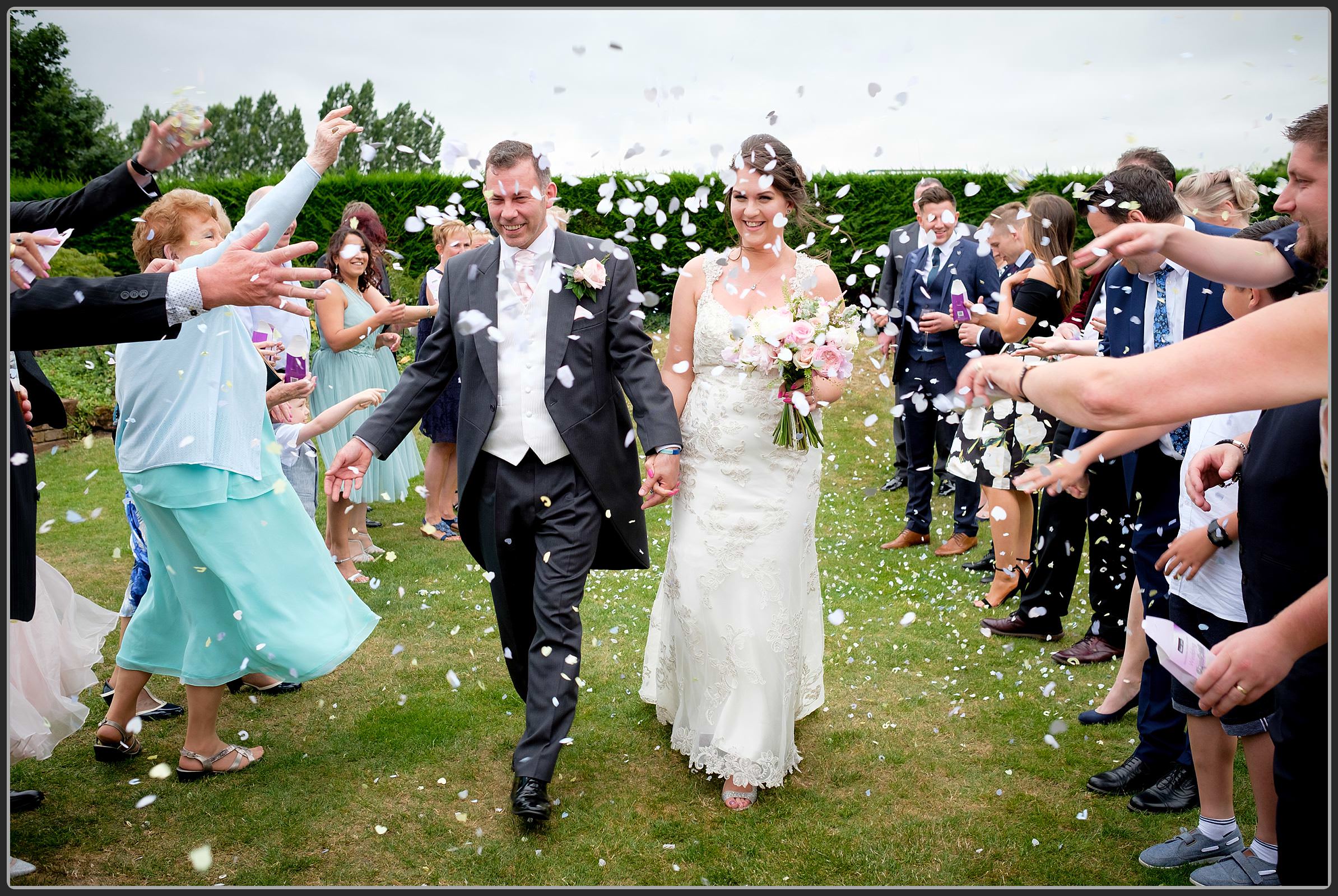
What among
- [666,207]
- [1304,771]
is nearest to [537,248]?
[1304,771]

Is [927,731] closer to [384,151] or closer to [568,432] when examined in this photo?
[568,432]

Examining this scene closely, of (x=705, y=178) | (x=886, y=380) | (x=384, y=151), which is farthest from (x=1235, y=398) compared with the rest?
(x=384, y=151)

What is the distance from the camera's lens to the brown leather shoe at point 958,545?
7465mm

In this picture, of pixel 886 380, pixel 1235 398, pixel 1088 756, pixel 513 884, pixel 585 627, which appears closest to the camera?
pixel 1235 398

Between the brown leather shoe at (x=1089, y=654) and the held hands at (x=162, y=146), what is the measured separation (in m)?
4.98

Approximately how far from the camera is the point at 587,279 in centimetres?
399

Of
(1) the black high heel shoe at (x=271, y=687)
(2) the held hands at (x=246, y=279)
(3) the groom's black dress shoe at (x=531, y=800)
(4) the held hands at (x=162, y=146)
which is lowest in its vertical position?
(1) the black high heel shoe at (x=271, y=687)

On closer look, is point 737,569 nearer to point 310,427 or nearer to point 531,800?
point 531,800

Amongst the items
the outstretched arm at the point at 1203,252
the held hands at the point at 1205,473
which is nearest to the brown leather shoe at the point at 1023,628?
the held hands at the point at 1205,473

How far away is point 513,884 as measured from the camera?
3359 millimetres

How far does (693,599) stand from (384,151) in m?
20.0

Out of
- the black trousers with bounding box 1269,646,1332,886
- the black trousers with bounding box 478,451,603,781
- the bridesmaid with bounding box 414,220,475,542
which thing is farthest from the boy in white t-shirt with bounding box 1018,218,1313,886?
the bridesmaid with bounding box 414,220,475,542

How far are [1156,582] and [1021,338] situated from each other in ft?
8.42

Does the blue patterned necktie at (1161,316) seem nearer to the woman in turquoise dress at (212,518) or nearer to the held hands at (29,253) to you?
the woman in turquoise dress at (212,518)
